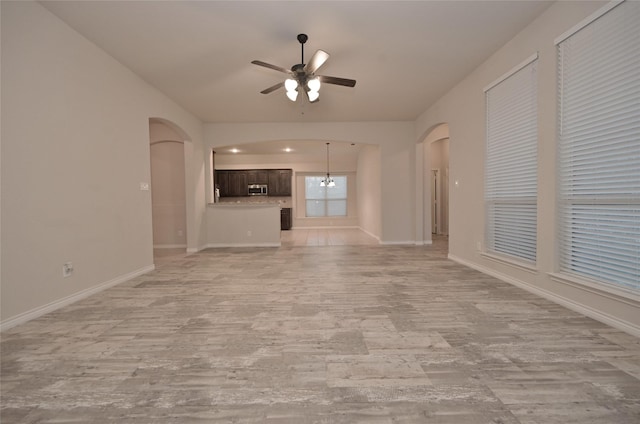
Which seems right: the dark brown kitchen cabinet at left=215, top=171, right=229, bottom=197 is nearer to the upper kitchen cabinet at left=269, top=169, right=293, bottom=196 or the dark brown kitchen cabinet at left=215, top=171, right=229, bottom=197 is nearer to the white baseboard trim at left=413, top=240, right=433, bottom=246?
the upper kitchen cabinet at left=269, top=169, right=293, bottom=196

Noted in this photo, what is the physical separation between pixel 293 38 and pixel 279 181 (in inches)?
323

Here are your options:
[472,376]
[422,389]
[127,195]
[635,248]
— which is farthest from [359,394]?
[127,195]

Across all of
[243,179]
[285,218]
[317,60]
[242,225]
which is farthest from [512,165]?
[243,179]

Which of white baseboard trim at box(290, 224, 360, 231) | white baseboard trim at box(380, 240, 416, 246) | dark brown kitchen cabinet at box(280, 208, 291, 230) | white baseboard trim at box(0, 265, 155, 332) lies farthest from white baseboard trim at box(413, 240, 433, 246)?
white baseboard trim at box(0, 265, 155, 332)

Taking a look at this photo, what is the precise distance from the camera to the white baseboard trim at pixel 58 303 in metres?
2.48

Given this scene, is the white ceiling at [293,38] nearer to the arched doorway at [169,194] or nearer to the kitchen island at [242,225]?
the arched doorway at [169,194]

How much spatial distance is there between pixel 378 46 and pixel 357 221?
8950mm

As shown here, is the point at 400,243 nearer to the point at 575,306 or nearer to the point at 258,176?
the point at 575,306

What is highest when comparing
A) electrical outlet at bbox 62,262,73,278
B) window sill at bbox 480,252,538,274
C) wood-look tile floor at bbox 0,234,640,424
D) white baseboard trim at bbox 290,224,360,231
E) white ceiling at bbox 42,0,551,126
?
white ceiling at bbox 42,0,551,126

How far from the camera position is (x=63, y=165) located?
9.94 ft

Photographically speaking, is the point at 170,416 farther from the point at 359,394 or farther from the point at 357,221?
the point at 357,221

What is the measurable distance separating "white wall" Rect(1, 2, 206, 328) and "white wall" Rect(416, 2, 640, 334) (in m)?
4.98

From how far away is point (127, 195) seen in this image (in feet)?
13.4

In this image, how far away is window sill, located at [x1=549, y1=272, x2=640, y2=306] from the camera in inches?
88.0
